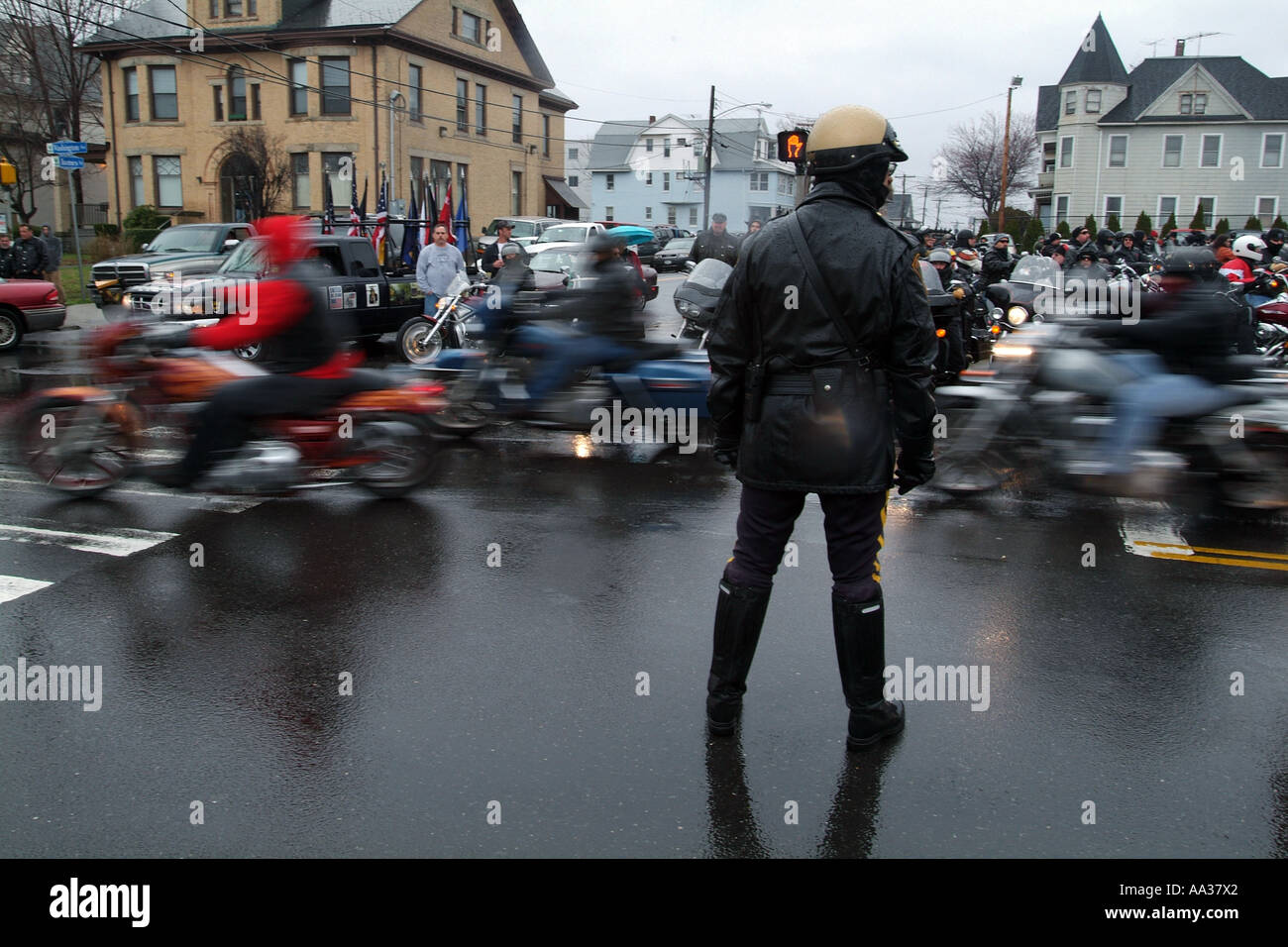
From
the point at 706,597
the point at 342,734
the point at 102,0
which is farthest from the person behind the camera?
the point at 102,0

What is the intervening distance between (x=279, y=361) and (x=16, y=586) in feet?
6.76

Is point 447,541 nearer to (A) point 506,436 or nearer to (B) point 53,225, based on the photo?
(A) point 506,436

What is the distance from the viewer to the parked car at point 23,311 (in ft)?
51.3

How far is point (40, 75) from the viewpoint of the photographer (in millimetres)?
40375

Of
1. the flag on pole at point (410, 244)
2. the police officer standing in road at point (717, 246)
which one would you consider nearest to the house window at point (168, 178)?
the flag on pole at point (410, 244)

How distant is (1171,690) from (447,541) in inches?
160

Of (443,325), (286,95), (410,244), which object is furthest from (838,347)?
(286,95)

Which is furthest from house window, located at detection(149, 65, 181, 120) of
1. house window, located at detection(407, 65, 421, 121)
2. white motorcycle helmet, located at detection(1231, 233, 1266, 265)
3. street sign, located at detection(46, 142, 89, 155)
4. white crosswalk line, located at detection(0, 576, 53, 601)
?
white crosswalk line, located at detection(0, 576, 53, 601)

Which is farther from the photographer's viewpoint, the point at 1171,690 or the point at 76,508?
the point at 76,508

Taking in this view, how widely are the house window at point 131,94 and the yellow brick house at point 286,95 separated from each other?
0.04 meters

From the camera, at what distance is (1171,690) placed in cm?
451

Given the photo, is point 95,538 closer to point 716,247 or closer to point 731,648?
point 731,648

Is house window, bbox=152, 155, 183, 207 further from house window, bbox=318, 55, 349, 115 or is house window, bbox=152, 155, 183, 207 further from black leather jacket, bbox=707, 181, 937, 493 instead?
black leather jacket, bbox=707, 181, 937, 493
